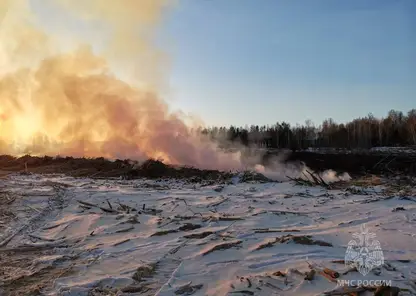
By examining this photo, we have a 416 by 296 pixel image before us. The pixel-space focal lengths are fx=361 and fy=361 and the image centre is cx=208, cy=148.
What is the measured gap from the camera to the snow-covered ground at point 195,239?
5281mm

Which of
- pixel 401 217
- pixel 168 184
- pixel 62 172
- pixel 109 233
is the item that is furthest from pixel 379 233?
Answer: pixel 62 172

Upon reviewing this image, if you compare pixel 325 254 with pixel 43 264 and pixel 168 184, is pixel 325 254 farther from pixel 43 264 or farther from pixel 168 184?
pixel 168 184

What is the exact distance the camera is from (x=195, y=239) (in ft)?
24.1

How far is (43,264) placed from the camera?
629cm

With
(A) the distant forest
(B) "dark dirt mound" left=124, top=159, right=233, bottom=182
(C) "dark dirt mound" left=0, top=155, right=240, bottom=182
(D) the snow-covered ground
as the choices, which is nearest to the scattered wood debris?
(D) the snow-covered ground

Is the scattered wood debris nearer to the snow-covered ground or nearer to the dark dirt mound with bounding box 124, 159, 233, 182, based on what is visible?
the snow-covered ground

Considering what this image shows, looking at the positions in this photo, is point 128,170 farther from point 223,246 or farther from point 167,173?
point 223,246

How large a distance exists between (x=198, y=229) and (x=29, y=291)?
12.2 feet

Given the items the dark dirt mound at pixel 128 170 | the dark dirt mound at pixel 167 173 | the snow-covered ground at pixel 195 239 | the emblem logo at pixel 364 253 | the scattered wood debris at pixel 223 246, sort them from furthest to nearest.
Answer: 1. the dark dirt mound at pixel 128 170
2. the dark dirt mound at pixel 167 173
3. the scattered wood debris at pixel 223 246
4. the emblem logo at pixel 364 253
5. the snow-covered ground at pixel 195 239

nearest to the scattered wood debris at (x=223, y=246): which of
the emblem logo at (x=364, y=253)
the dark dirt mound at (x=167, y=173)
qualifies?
the emblem logo at (x=364, y=253)

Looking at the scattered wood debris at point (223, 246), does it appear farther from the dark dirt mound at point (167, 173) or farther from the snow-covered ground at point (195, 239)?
the dark dirt mound at point (167, 173)

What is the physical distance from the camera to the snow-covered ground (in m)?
5.28

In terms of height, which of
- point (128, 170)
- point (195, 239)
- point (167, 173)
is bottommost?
A: point (195, 239)

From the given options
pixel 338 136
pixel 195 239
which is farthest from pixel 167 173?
pixel 338 136
